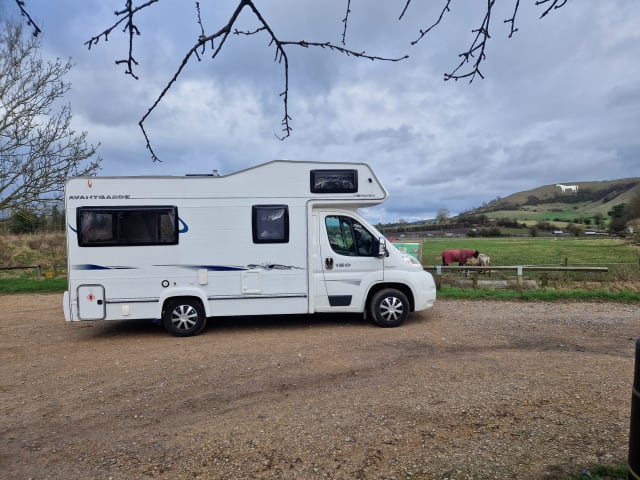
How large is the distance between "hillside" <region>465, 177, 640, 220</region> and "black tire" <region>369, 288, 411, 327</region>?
106264mm

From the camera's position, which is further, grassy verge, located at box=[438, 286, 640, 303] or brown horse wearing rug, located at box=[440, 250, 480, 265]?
brown horse wearing rug, located at box=[440, 250, 480, 265]

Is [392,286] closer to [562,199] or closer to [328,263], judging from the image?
[328,263]

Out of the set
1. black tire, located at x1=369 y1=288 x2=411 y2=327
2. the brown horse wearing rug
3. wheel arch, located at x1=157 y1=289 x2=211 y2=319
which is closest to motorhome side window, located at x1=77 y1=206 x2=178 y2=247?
wheel arch, located at x1=157 y1=289 x2=211 y2=319

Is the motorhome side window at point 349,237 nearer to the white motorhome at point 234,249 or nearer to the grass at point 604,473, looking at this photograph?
the white motorhome at point 234,249

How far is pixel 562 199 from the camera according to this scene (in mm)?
126062

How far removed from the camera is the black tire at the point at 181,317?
7.22m

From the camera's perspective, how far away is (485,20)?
2.20 metres

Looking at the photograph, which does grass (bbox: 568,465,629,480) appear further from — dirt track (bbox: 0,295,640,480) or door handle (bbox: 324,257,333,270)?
door handle (bbox: 324,257,333,270)

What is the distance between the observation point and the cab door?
7523mm

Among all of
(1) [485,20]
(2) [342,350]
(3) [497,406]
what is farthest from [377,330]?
(1) [485,20]

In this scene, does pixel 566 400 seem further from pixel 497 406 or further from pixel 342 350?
pixel 342 350

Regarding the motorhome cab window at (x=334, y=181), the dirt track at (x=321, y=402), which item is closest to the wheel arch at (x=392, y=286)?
the dirt track at (x=321, y=402)

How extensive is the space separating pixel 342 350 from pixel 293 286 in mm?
1690

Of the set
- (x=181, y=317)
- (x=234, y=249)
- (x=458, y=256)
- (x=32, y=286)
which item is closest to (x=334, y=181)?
(x=234, y=249)
